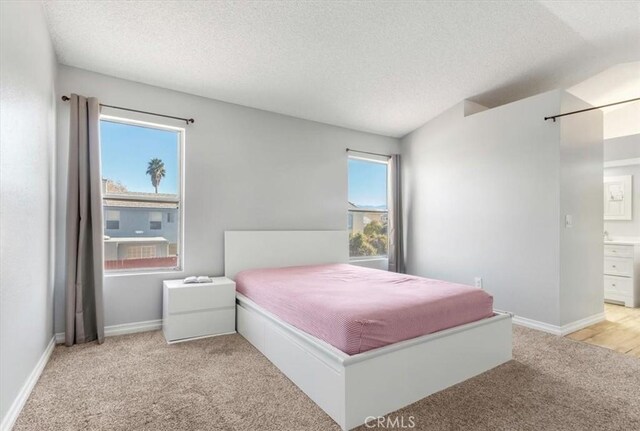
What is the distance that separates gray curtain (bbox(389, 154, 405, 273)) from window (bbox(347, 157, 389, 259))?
7.2 inches

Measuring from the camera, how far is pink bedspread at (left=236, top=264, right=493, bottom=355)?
6.29 ft

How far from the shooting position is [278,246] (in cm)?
414

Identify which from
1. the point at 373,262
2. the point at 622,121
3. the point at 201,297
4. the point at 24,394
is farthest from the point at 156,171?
the point at 622,121

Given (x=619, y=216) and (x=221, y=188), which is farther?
(x=619, y=216)

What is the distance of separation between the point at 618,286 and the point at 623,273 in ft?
0.63

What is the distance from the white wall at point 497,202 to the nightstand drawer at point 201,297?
9.58 feet

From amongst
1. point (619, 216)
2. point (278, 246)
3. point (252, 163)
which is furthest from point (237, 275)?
point (619, 216)

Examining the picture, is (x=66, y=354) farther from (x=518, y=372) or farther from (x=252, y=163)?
(x=518, y=372)

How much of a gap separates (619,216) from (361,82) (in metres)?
4.53

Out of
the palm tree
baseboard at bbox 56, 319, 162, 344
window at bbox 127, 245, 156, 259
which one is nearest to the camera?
baseboard at bbox 56, 319, 162, 344

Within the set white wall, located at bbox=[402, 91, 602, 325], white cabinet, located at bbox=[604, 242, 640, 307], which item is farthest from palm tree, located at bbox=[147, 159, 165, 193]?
white cabinet, located at bbox=[604, 242, 640, 307]

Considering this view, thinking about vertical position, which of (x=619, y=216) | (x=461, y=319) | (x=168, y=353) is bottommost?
(x=168, y=353)

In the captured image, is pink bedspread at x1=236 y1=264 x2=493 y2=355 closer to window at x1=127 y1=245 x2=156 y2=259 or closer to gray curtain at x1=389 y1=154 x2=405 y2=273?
window at x1=127 y1=245 x2=156 y2=259

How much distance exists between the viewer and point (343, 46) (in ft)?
10.3
